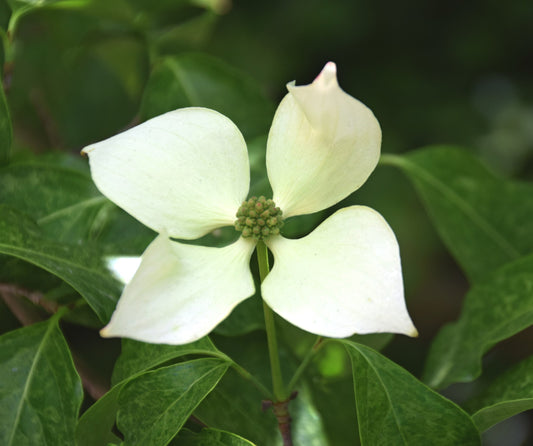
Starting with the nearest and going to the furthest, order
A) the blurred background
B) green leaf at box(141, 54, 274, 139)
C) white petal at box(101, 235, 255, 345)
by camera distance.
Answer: white petal at box(101, 235, 255, 345), green leaf at box(141, 54, 274, 139), the blurred background

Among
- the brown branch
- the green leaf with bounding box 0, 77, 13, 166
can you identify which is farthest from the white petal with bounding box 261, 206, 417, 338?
the green leaf with bounding box 0, 77, 13, 166

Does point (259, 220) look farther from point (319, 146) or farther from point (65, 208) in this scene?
point (65, 208)

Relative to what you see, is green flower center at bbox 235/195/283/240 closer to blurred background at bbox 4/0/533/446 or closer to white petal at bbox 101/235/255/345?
white petal at bbox 101/235/255/345

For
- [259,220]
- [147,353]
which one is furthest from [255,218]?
[147,353]

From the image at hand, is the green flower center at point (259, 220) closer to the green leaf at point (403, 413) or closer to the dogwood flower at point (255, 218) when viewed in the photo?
the dogwood flower at point (255, 218)

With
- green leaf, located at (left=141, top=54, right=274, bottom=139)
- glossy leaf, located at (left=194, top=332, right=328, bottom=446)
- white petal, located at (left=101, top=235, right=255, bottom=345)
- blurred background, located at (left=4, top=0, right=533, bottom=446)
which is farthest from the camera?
blurred background, located at (left=4, top=0, right=533, bottom=446)

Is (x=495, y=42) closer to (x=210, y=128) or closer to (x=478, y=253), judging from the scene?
(x=478, y=253)
